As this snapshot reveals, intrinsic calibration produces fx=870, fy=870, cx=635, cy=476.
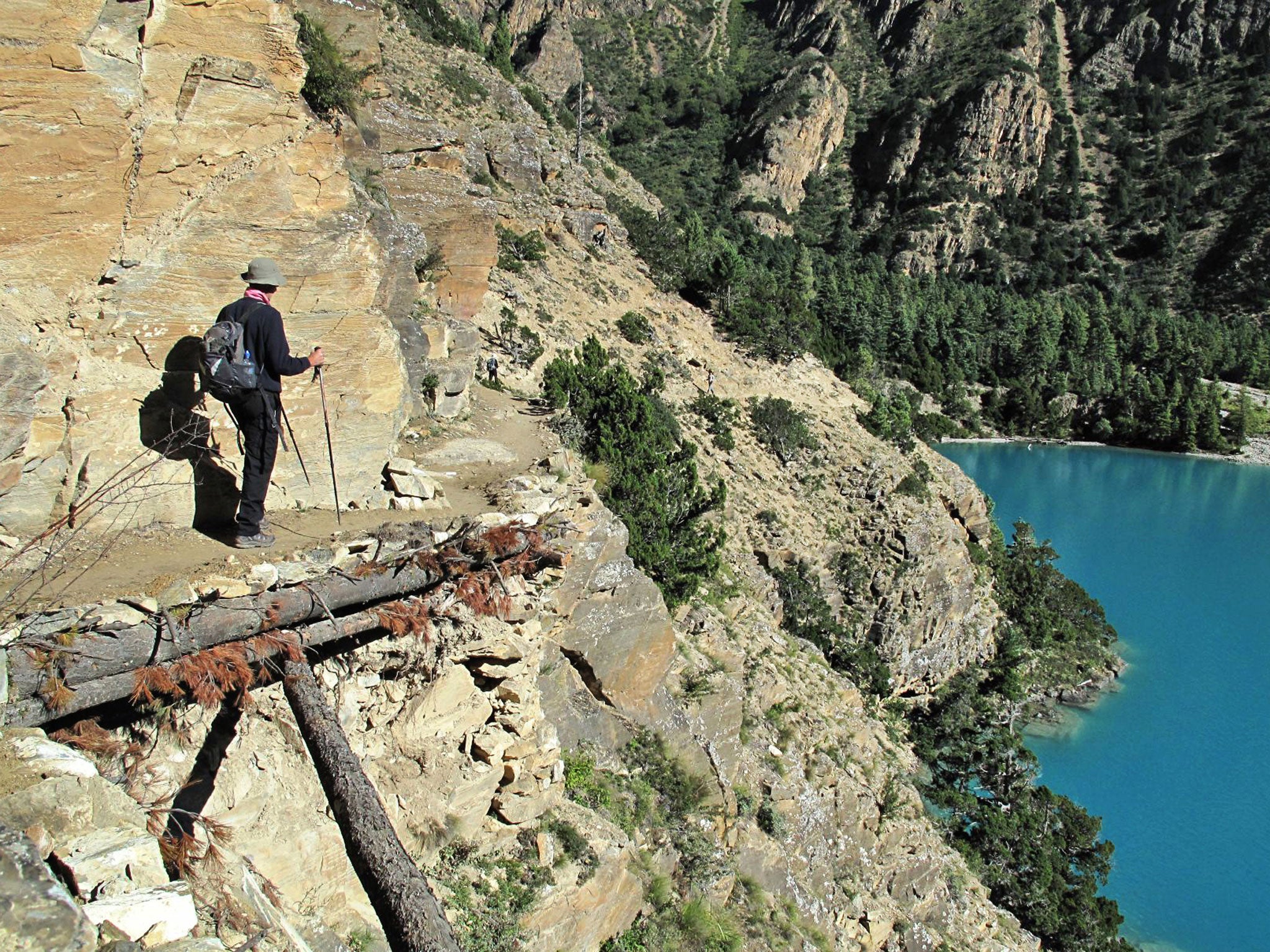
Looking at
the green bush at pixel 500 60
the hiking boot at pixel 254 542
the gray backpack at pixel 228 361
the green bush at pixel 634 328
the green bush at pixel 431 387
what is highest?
the green bush at pixel 500 60

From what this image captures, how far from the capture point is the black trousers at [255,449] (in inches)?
219

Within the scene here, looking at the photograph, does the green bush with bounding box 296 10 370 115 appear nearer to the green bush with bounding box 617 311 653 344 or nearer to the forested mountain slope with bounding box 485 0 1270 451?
the green bush with bounding box 617 311 653 344

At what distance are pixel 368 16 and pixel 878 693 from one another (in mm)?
19802

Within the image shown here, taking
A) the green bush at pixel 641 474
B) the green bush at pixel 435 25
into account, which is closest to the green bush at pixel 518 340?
the green bush at pixel 641 474

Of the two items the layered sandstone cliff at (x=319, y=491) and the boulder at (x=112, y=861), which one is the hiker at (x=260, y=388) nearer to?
the layered sandstone cliff at (x=319, y=491)

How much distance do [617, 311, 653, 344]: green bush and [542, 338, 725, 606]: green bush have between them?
7.56 meters

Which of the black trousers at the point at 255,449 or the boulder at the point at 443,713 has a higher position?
the black trousers at the point at 255,449

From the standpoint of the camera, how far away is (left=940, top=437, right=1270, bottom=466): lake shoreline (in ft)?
208

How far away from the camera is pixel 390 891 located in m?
3.48

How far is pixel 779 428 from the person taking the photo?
25.7 metres

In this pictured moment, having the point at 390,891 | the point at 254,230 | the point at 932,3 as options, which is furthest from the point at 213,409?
the point at 932,3

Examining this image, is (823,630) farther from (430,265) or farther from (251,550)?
(251,550)

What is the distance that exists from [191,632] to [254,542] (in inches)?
54.7

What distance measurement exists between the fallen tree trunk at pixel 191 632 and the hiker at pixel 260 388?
96 centimetres
